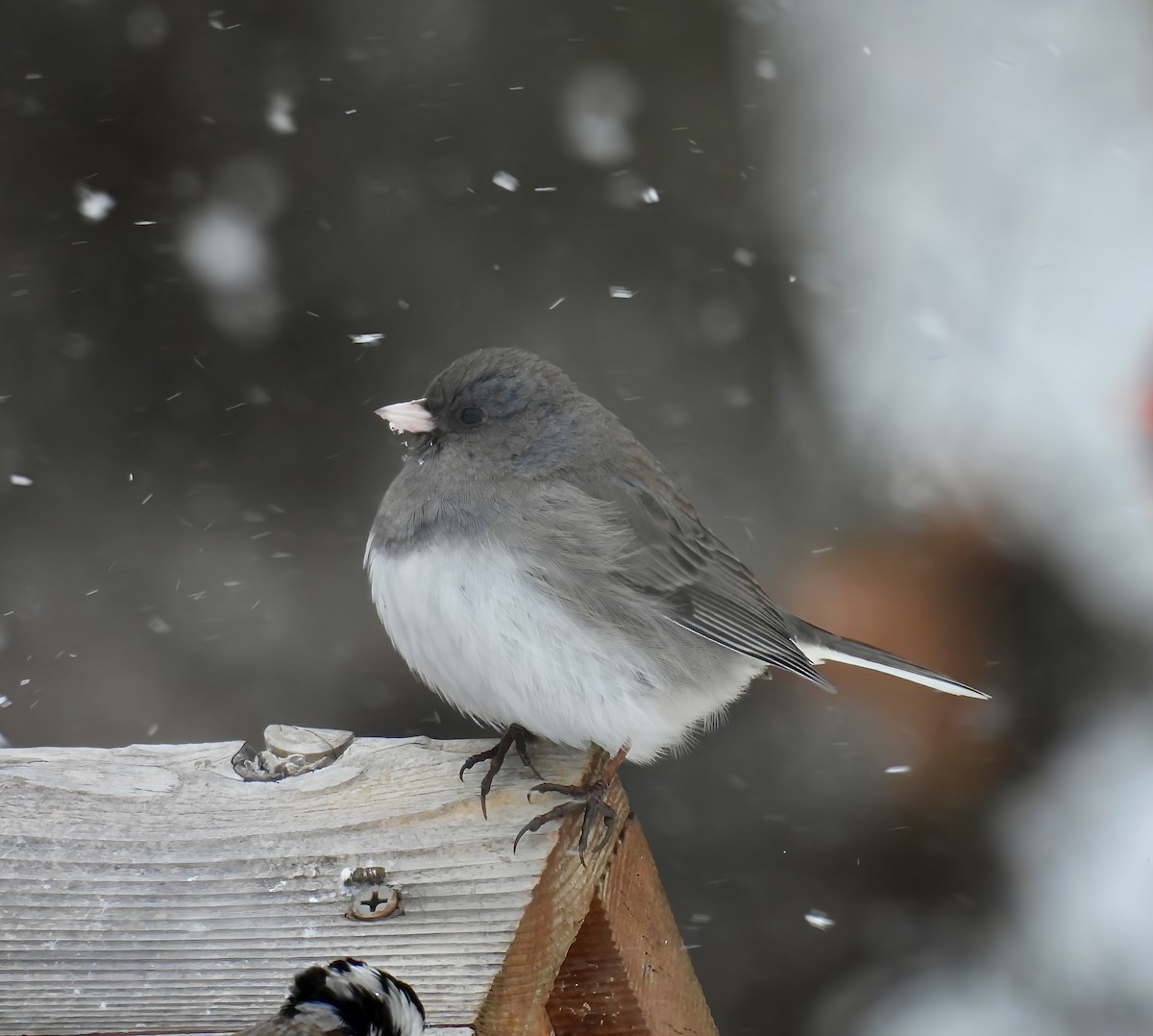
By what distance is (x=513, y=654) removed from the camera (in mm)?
1770

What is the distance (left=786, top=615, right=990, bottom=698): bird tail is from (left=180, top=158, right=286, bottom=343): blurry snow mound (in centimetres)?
130

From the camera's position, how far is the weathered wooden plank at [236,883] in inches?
54.2

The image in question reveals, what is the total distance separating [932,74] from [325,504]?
1581mm

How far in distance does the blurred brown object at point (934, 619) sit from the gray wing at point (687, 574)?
459mm

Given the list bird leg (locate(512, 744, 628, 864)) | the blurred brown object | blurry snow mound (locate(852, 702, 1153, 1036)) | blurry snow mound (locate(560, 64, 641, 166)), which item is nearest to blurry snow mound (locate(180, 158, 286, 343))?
blurry snow mound (locate(560, 64, 641, 166))

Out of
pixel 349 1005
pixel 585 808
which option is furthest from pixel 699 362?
pixel 349 1005

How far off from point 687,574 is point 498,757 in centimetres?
55

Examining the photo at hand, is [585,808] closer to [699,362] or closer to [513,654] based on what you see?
[513,654]

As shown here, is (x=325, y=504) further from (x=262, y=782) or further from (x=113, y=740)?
(x=262, y=782)

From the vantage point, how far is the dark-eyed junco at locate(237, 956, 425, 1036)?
3.73ft

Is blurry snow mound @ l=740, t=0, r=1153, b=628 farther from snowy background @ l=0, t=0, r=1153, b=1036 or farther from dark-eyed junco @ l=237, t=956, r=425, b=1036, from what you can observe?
dark-eyed junco @ l=237, t=956, r=425, b=1036

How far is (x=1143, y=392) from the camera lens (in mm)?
2555

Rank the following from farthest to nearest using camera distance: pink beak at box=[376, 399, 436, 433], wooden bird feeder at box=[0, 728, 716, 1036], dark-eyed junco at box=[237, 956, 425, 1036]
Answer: pink beak at box=[376, 399, 436, 433] → wooden bird feeder at box=[0, 728, 716, 1036] → dark-eyed junco at box=[237, 956, 425, 1036]

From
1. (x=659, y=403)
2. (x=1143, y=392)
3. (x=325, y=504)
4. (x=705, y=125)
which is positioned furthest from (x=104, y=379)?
(x=1143, y=392)
